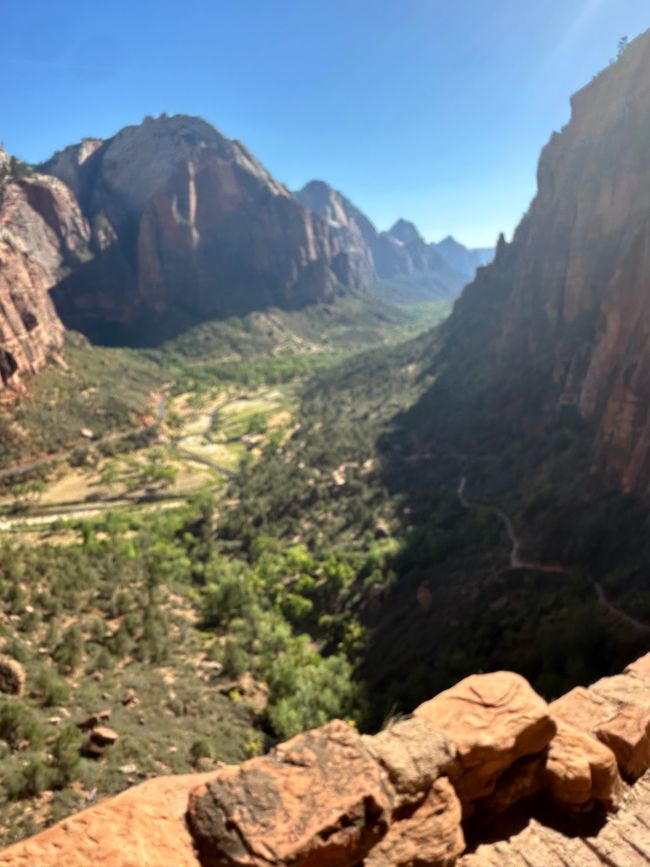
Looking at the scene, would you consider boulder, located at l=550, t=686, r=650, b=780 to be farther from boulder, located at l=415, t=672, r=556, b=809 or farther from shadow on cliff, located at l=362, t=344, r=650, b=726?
shadow on cliff, located at l=362, t=344, r=650, b=726

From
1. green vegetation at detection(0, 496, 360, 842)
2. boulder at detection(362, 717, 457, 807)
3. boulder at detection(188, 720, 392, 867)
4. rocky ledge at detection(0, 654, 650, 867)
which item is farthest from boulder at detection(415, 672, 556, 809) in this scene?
green vegetation at detection(0, 496, 360, 842)

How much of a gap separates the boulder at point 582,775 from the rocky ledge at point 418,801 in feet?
0.06

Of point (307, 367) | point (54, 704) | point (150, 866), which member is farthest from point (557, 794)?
point (307, 367)

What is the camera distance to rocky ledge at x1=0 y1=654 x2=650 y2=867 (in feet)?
18.3

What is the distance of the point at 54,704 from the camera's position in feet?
74.6

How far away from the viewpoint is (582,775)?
7.55 meters

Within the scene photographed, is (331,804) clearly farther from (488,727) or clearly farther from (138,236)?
(138,236)

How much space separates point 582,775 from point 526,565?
90.0ft

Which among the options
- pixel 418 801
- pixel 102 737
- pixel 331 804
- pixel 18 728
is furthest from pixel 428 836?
pixel 18 728

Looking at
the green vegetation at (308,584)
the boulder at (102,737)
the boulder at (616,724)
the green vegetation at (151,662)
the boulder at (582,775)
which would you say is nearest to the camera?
the boulder at (582,775)

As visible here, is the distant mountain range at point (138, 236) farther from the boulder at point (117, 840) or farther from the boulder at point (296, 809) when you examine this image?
the boulder at point (296, 809)

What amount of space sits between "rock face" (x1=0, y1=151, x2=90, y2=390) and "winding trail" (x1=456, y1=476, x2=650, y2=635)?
7519cm

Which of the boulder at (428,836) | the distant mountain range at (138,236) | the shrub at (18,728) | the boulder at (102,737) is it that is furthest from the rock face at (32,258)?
the boulder at (428,836)

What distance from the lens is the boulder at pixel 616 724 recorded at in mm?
8297
